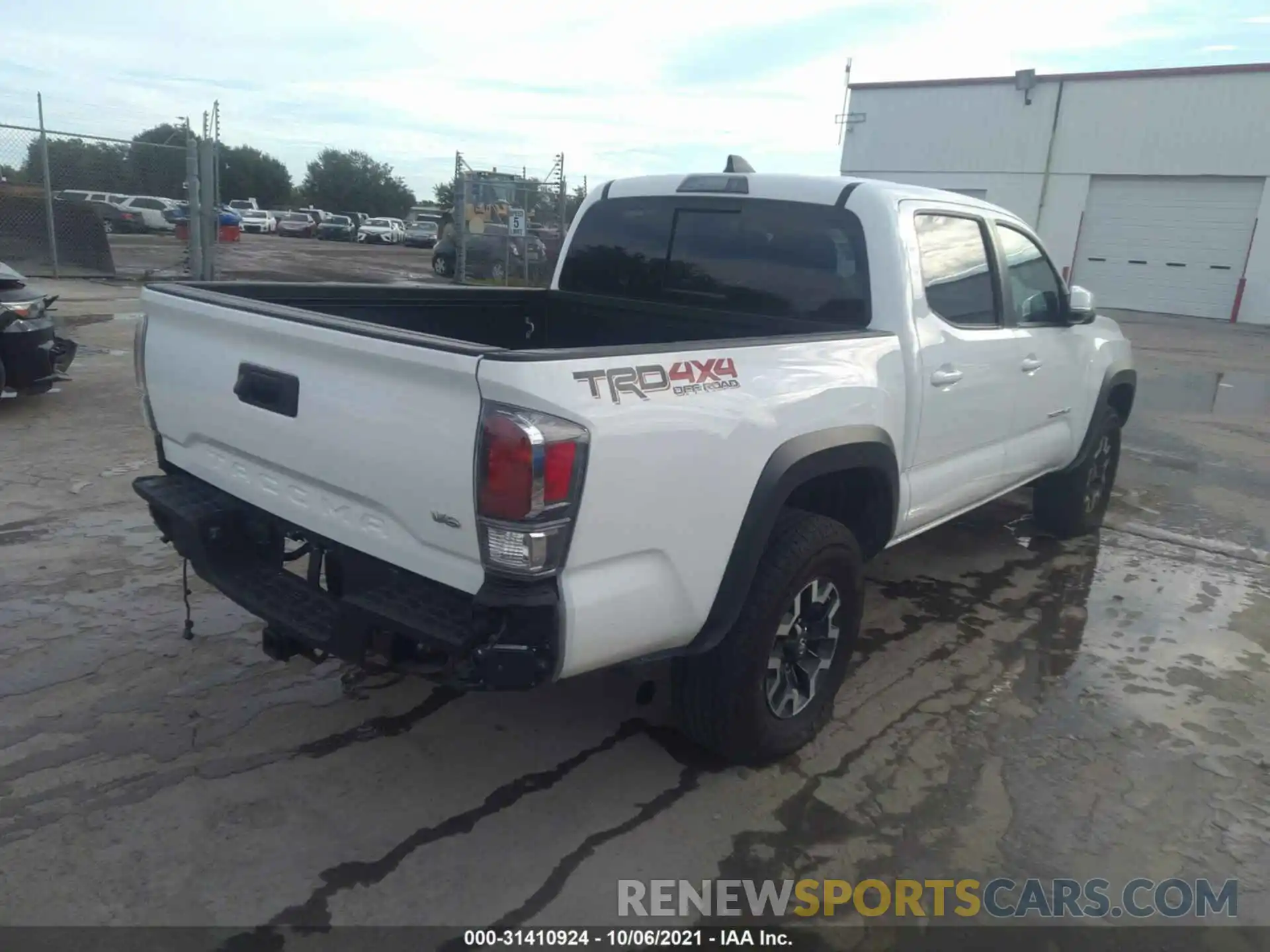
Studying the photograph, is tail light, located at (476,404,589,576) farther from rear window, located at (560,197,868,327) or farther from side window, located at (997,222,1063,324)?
side window, located at (997,222,1063,324)

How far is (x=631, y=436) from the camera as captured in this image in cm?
249

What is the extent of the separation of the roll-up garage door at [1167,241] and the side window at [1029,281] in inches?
928

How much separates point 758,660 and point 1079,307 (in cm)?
310

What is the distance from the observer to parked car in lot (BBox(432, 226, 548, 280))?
18906mm

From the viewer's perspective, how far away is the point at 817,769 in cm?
339

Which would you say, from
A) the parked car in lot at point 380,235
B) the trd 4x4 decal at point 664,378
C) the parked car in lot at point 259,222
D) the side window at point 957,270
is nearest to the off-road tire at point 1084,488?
the side window at point 957,270

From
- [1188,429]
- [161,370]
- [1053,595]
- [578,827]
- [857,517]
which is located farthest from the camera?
[1188,429]

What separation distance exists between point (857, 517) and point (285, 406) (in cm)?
209

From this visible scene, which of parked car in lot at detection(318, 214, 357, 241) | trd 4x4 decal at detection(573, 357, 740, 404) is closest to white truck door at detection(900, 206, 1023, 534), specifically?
trd 4x4 decal at detection(573, 357, 740, 404)

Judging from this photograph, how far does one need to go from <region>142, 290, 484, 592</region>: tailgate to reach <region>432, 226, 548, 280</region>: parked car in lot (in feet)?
52.6

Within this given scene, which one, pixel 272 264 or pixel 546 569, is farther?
pixel 272 264

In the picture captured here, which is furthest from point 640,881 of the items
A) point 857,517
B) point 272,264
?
point 272,264

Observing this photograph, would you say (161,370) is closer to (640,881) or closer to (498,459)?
(498,459)

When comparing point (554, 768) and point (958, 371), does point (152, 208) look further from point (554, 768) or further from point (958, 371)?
point (554, 768)
